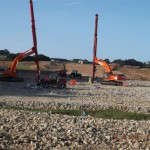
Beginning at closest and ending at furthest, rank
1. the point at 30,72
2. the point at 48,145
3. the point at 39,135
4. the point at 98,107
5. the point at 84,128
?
the point at 48,145 → the point at 39,135 → the point at 84,128 → the point at 98,107 → the point at 30,72

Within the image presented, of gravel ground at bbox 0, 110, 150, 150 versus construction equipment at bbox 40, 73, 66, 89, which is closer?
gravel ground at bbox 0, 110, 150, 150

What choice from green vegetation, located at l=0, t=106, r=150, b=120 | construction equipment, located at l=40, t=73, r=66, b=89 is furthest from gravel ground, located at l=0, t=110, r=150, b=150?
construction equipment, located at l=40, t=73, r=66, b=89

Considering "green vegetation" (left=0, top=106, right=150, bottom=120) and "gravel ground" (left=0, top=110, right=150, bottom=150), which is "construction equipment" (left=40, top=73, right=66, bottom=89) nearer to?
"green vegetation" (left=0, top=106, right=150, bottom=120)

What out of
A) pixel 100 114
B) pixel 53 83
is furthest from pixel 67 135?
pixel 53 83

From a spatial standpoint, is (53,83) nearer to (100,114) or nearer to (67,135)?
(100,114)

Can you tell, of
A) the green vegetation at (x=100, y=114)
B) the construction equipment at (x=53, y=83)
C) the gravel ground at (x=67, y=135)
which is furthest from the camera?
the construction equipment at (x=53, y=83)

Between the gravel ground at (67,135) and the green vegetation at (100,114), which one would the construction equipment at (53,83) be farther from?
the gravel ground at (67,135)

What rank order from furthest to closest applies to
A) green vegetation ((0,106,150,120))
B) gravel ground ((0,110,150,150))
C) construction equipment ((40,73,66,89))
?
construction equipment ((40,73,66,89))
green vegetation ((0,106,150,120))
gravel ground ((0,110,150,150))

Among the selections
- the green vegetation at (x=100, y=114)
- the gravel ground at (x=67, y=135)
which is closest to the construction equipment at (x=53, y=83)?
the green vegetation at (x=100, y=114)

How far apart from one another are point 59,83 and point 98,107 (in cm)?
1950

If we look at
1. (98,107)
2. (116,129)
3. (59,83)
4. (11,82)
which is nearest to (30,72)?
(11,82)

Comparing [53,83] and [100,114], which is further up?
[53,83]

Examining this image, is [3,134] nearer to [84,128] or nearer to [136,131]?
[84,128]

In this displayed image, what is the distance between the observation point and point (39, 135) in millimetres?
13344
